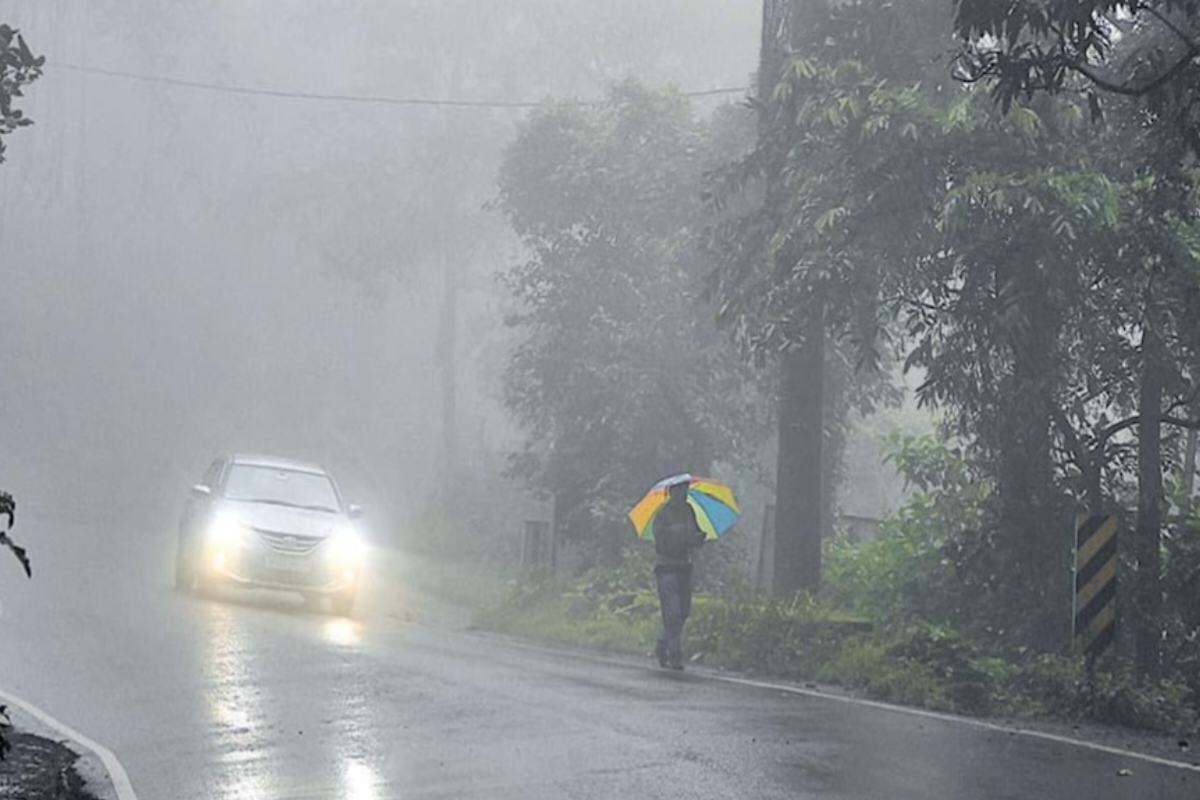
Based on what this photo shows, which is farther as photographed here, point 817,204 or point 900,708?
point 817,204

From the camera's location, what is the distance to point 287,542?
78.2 ft

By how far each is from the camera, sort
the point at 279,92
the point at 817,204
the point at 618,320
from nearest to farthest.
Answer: the point at 817,204 → the point at 618,320 → the point at 279,92

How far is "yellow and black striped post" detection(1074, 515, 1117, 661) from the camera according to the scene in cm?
1603

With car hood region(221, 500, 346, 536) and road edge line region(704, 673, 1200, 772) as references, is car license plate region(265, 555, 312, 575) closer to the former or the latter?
car hood region(221, 500, 346, 536)

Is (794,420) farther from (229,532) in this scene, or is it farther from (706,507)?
(229,532)

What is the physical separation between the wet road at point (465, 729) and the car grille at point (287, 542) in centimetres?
385

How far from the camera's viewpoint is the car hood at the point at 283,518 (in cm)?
2395

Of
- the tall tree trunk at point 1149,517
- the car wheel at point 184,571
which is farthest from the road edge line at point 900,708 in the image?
the car wheel at point 184,571

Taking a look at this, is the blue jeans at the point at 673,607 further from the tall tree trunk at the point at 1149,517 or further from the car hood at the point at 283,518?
the car hood at the point at 283,518

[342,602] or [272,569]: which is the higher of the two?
[272,569]

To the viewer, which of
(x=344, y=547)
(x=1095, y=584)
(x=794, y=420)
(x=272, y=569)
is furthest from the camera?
(x=344, y=547)

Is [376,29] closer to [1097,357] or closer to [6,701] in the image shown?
[1097,357]

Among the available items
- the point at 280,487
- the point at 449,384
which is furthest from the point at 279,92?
the point at 280,487

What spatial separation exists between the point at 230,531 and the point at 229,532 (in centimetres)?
2
